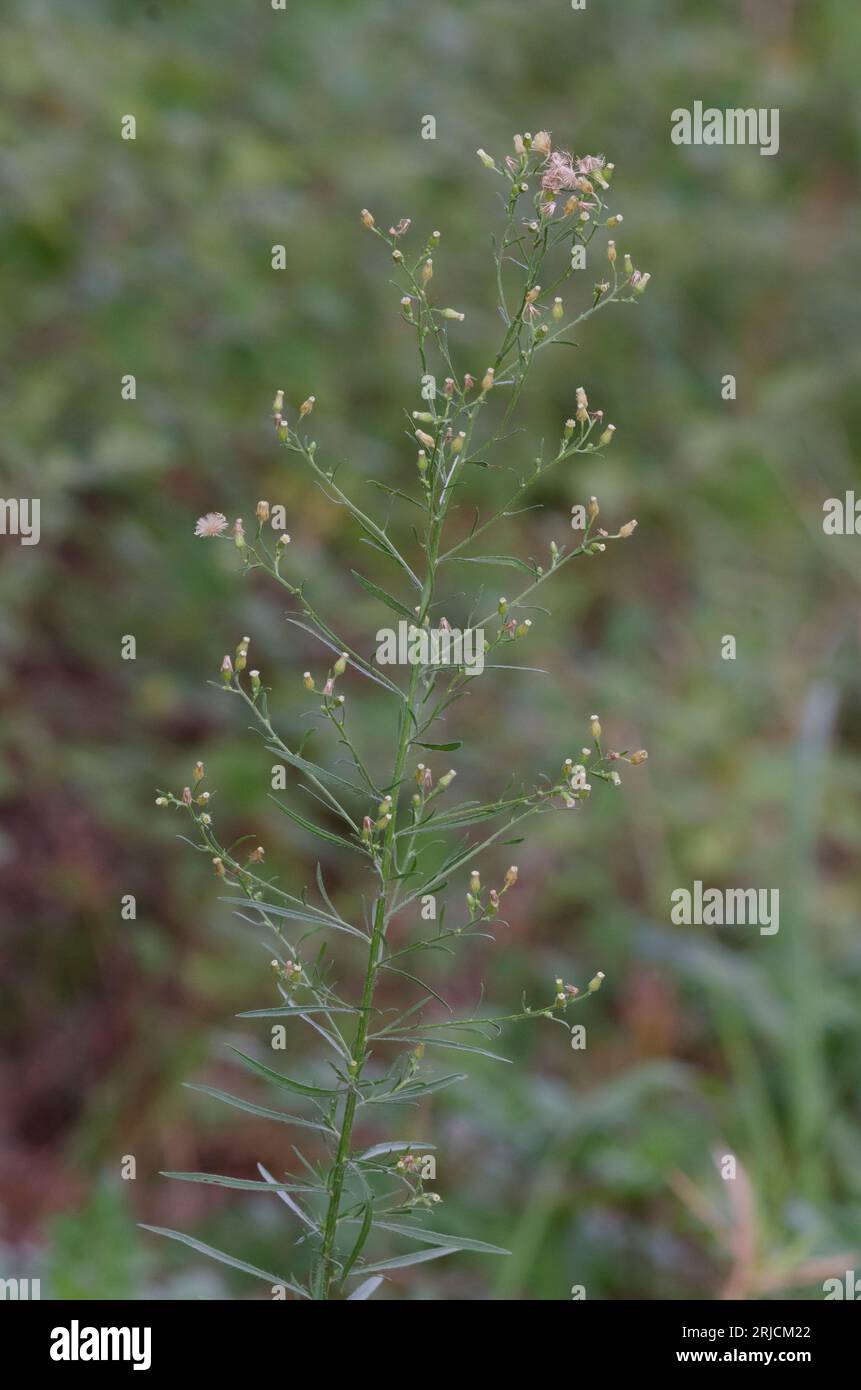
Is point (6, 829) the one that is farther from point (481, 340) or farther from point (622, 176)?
point (622, 176)

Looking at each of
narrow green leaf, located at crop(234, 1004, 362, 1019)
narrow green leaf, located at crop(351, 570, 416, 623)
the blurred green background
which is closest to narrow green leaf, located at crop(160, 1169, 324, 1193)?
narrow green leaf, located at crop(234, 1004, 362, 1019)

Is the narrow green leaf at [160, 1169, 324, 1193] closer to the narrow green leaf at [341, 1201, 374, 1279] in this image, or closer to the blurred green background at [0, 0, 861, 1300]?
the narrow green leaf at [341, 1201, 374, 1279]

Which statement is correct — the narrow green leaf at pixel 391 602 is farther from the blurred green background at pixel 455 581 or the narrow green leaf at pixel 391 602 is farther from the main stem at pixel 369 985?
the blurred green background at pixel 455 581

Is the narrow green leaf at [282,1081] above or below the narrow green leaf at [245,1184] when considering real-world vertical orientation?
above

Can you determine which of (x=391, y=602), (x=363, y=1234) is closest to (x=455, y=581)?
(x=391, y=602)

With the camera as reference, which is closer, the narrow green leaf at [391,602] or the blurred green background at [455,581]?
the narrow green leaf at [391,602]

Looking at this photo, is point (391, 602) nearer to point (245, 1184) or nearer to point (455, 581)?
point (245, 1184)

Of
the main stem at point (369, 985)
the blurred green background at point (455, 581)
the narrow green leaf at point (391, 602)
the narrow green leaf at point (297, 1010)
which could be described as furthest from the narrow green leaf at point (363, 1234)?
the blurred green background at point (455, 581)

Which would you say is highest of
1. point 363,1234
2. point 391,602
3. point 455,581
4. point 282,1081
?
point 455,581
